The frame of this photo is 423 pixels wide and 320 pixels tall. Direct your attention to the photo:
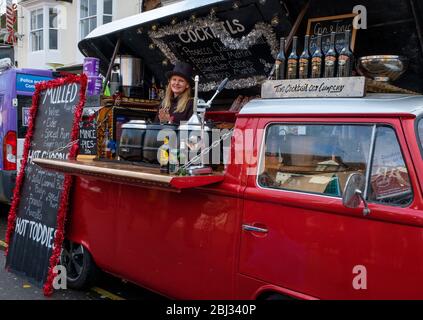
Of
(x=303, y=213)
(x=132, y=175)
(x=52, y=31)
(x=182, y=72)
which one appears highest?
(x=52, y=31)

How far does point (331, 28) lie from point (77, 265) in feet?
10.9

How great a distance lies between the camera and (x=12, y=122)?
7473 mm

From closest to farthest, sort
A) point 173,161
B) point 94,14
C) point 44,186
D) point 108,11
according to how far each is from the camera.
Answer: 1. point 173,161
2. point 44,186
3. point 108,11
4. point 94,14

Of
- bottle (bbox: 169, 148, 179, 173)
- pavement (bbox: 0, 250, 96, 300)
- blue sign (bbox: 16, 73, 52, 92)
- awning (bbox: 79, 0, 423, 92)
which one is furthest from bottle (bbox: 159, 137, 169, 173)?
blue sign (bbox: 16, 73, 52, 92)

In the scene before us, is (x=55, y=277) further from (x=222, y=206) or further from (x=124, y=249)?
(x=222, y=206)

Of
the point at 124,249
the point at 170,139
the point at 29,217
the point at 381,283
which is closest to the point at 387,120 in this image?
the point at 381,283

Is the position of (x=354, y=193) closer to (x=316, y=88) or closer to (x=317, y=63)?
(x=316, y=88)

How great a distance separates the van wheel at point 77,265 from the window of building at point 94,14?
11.7 m

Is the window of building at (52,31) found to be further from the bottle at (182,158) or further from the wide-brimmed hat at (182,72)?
the bottle at (182,158)

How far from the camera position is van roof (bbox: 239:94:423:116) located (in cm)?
264

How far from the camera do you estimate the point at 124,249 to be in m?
4.08

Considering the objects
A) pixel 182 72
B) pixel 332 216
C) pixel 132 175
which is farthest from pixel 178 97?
pixel 332 216

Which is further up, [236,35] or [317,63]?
[236,35]
